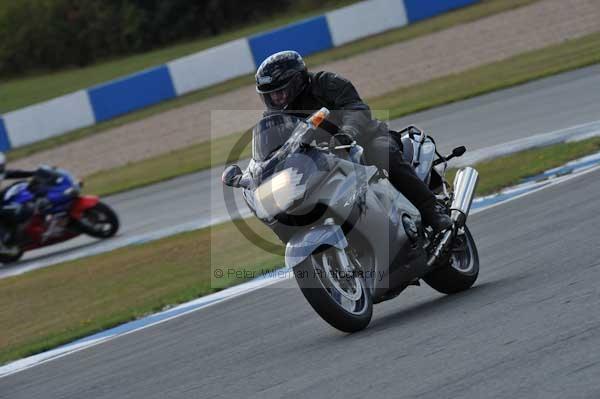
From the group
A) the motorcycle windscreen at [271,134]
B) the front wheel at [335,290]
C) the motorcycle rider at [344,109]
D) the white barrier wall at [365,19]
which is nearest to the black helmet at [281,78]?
the motorcycle rider at [344,109]

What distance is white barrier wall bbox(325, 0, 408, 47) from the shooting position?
27.8 m

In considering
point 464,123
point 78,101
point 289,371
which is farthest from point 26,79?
point 289,371

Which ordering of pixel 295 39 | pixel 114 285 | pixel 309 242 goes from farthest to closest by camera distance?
1. pixel 295 39
2. pixel 114 285
3. pixel 309 242

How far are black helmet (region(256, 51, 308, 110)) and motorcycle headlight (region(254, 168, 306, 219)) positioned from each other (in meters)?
0.57

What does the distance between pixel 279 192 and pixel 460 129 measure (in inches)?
380

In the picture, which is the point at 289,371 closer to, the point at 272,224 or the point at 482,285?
the point at 272,224

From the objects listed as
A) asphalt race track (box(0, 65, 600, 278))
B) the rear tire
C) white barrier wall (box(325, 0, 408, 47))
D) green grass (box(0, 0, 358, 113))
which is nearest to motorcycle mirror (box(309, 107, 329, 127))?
the rear tire

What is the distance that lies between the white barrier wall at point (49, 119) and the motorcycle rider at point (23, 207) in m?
11.8

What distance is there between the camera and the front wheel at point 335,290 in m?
5.64

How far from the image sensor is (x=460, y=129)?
1505 cm

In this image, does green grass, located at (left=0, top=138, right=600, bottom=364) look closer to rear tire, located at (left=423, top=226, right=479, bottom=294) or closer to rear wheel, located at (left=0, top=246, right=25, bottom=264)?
rear wheel, located at (left=0, top=246, right=25, bottom=264)

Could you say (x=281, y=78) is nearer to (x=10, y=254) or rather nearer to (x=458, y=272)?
(x=458, y=272)

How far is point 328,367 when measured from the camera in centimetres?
522

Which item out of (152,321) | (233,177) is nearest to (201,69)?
(152,321)
